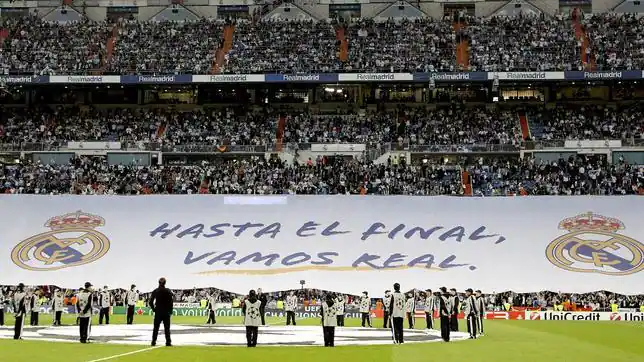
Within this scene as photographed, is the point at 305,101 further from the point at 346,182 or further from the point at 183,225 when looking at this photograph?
the point at 183,225

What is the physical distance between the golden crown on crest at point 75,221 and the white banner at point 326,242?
0.21 feet

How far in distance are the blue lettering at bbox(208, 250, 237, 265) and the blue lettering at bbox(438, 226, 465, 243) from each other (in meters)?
13.0

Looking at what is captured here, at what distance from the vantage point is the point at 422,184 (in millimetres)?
56438

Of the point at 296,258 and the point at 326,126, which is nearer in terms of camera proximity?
the point at 296,258

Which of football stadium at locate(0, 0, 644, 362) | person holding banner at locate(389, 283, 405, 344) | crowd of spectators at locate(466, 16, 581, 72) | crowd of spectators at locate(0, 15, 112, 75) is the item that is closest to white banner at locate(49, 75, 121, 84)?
football stadium at locate(0, 0, 644, 362)

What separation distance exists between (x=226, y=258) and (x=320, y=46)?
92.4ft

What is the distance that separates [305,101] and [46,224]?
2765 centimetres

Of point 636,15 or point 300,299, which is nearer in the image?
point 300,299

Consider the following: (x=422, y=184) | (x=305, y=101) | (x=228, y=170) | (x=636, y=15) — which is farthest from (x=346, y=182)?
(x=636, y=15)

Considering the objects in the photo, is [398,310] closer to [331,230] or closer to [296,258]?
[296,258]

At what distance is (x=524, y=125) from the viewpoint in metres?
67.8

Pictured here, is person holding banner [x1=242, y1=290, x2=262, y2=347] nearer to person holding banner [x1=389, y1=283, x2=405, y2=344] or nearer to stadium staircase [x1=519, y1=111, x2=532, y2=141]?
person holding banner [x1=389, y1=283, x2=405, y2=344]

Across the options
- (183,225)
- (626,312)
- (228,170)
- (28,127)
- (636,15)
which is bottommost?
(626,312)

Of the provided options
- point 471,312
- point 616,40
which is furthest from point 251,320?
point 616,40
